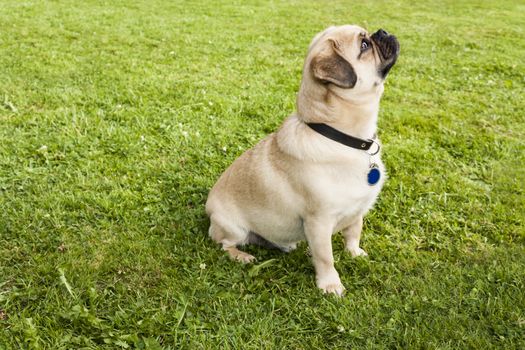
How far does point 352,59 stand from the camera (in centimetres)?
317

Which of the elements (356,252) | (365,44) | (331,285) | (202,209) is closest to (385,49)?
(365,44)

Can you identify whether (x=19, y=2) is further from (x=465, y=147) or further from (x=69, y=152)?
(x=465, y=147)

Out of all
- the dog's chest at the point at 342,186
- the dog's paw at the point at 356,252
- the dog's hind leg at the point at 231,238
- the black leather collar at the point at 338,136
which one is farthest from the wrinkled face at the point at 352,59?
the dog's hind leg at the point at 231,238

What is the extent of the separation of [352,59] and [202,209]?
1932 millimetres

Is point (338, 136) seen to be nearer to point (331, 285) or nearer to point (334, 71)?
point (334, 71)

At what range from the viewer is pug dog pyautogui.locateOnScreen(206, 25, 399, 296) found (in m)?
3.12

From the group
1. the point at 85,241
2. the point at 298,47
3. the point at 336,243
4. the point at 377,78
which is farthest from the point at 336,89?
the point at 298,47

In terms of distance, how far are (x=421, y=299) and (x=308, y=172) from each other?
1149 mm

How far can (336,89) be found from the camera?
121 inches

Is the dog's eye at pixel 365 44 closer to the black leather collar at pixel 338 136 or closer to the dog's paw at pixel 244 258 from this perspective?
the black leather collar at pixel 338 136

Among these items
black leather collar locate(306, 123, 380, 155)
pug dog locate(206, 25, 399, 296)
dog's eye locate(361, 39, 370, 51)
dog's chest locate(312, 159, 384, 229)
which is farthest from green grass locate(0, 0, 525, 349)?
dog's eye locate(361, 39, 370, 51)

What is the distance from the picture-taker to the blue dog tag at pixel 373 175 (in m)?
3.26

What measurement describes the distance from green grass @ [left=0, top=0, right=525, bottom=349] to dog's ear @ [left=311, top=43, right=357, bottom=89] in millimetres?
1460

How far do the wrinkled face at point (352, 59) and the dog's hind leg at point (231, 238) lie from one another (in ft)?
4.53
